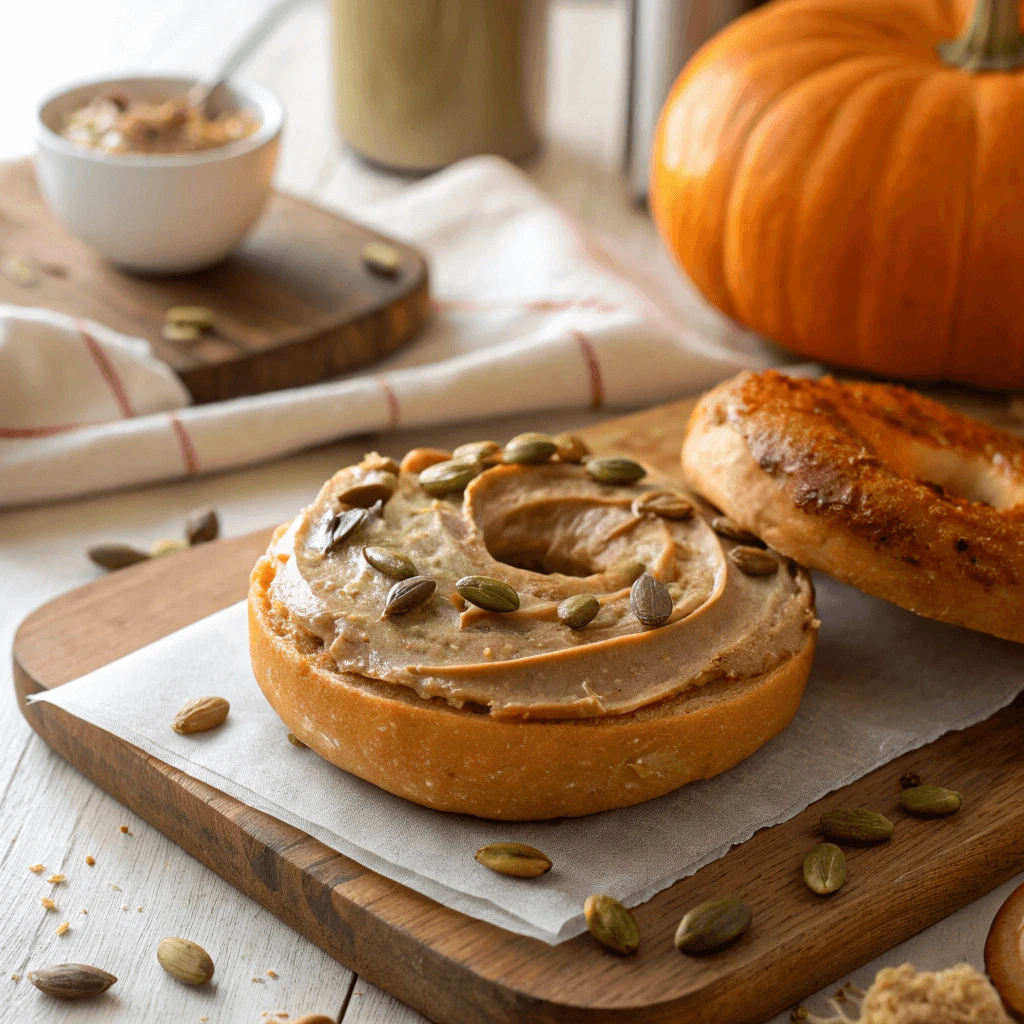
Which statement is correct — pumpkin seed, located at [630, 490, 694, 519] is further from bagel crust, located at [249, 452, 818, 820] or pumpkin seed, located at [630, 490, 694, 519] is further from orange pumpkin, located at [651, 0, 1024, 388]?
orange pumpkin, located at [651, 0, 1024, 388]

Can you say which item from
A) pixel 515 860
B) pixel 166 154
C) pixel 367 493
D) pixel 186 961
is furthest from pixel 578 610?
pixel 166 154

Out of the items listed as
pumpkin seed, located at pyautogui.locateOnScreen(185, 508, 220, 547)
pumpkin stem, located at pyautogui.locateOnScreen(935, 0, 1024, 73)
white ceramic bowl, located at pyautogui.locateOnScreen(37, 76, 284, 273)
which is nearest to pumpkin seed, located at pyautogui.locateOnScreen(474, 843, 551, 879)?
pumpkin seed, located at pyautogui.locateOnScreen(185, 508, 220, 547)

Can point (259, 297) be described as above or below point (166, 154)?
below

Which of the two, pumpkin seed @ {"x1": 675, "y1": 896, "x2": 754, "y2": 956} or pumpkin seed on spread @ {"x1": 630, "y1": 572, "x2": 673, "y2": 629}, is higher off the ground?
pumpkin seed on spread @ {"x1": 630, "y1": 572, "x2": 673, "y2": 629}

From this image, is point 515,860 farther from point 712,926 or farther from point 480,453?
point 480,453

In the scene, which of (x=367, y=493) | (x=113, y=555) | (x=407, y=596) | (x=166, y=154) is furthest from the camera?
(x=166, y=154)

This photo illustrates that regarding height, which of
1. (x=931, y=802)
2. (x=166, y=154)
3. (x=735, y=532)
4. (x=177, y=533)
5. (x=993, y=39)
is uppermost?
(x=993, y=39)
